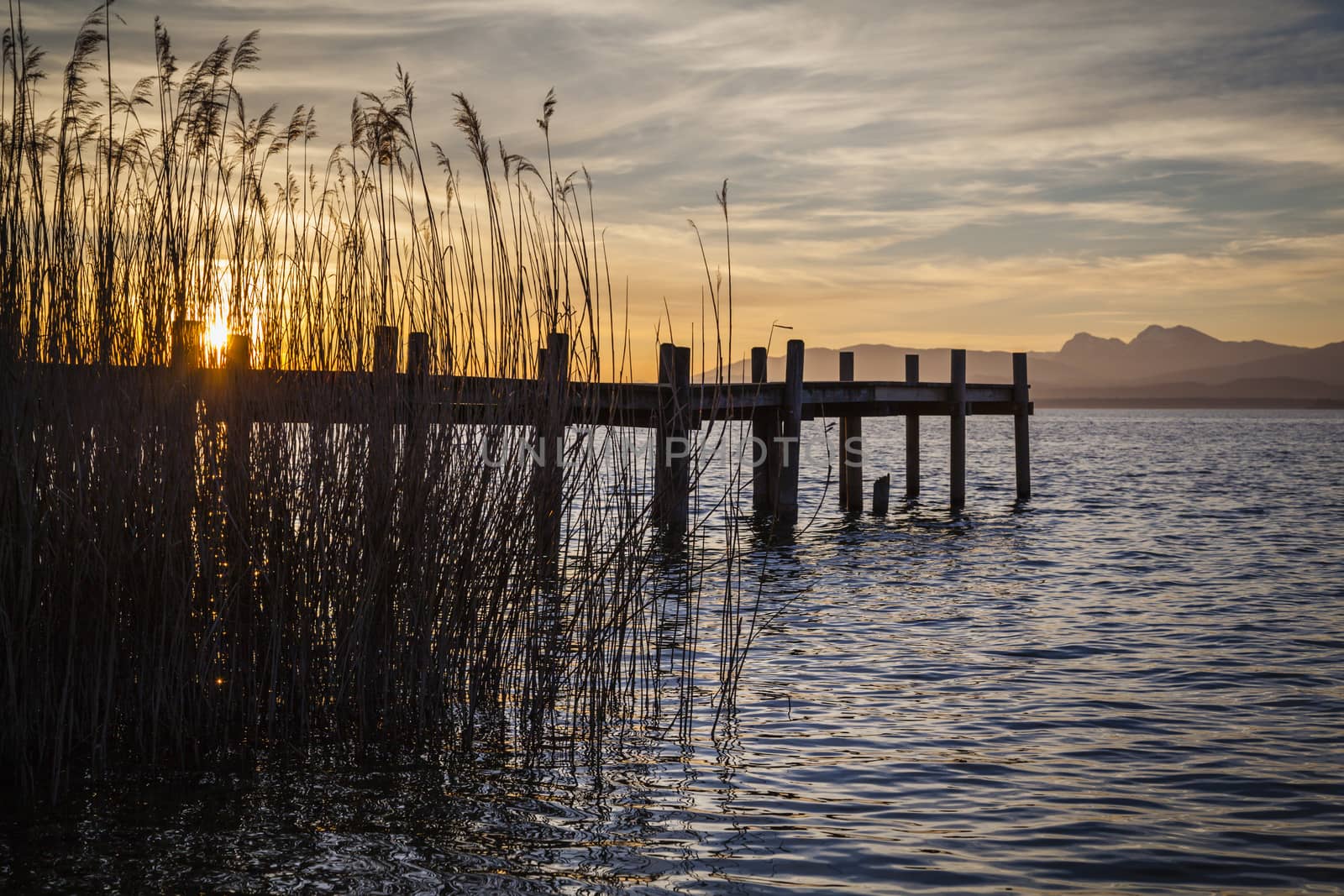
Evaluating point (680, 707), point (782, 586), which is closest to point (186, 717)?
point (680, 707)

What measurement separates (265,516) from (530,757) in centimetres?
172

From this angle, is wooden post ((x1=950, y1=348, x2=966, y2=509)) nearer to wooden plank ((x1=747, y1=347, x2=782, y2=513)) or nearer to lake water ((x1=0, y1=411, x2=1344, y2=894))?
wooden plank ((x1=747, y1=347, x2=782, y2=513))

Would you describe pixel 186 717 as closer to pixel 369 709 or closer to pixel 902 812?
pixel 369 709

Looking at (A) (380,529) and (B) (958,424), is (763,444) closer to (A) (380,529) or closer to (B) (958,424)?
(B) (958,424)

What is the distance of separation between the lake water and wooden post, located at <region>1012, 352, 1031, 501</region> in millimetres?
10993

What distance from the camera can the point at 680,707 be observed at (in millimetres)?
6129

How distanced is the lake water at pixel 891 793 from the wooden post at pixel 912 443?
1162 cm

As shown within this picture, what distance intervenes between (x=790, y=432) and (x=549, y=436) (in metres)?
11.1

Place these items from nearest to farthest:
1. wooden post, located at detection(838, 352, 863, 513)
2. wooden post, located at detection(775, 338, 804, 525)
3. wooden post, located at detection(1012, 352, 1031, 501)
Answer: wooden post, located at detection(775, 338, 804, 525), wooden post, located at detection(838, 352, 863, 513), wooden post, located at detection(1012, 352, 1031, 501)

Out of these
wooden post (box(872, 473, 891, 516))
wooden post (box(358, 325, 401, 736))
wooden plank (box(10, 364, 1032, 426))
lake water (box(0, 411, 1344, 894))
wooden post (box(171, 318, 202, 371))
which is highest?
wooden post (box(171, 318, 202, 371))

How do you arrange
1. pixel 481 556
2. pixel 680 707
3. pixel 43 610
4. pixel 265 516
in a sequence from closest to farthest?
pixel 43 610
pixel 265 516
pixel 481 556
pixel 680 707

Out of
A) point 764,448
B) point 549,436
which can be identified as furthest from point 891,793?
point 764,448

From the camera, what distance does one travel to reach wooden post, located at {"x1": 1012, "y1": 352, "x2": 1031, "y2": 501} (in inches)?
851

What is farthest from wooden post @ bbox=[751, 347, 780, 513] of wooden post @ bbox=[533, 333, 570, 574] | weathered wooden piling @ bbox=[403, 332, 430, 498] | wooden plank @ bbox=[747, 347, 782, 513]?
weathered wooden piling @ bbox=[403, 332, 430, 498]
